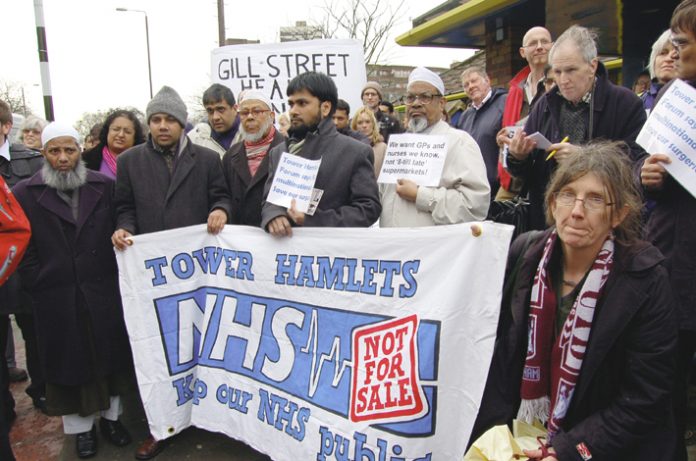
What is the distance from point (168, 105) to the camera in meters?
3.31

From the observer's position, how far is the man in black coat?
2.89m

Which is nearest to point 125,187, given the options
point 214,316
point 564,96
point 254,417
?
point 214,316

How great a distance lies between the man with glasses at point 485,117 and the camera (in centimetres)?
431

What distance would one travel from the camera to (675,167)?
6.72 feet

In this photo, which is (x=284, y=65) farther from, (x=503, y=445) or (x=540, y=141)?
(x=503, y=445)

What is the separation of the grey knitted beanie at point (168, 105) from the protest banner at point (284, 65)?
227cm

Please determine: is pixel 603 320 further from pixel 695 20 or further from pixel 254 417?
pixel 254 417

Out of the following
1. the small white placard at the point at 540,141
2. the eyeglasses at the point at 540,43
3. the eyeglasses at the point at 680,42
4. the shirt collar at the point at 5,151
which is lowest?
the small white placard at the point at 540,141

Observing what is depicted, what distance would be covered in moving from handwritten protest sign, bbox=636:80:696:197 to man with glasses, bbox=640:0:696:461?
0.03 metres

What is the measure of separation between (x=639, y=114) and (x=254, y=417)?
2.58 m

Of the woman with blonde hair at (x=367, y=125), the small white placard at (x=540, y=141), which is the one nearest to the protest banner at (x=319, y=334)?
Answer: the small white placard at (x=540, y=141)

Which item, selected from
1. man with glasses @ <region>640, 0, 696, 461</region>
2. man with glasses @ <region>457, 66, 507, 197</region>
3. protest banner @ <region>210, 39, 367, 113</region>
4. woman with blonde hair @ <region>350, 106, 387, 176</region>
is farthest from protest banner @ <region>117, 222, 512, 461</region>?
protest banner @ <region>210, 39, 367, 113</region>

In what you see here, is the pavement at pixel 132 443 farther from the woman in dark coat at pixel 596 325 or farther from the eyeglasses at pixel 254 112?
the eyeglasses at pixel 254 112

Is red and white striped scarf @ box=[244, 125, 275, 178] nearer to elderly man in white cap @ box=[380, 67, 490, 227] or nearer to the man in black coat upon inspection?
the man in black coat
